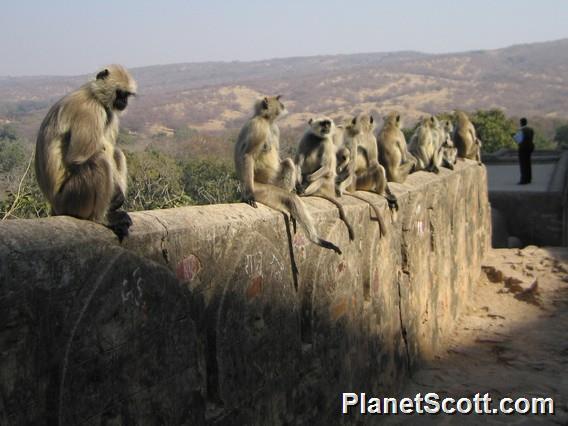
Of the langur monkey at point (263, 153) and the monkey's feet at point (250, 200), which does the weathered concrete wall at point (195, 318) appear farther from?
the langur monkey at point (263, 153)

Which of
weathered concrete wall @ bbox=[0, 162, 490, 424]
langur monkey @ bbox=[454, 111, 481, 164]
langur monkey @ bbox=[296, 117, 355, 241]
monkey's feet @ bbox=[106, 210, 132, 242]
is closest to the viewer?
weathered concrete wall @ bbox=[0, 162, 490, 424]

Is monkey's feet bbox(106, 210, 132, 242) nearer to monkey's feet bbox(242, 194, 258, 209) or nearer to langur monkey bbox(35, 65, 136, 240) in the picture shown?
langur monkey bbox(35, 65, 136, 240)

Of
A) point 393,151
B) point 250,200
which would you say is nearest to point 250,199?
point 250,200

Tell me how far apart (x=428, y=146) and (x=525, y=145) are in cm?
684

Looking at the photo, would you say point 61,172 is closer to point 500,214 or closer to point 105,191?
point 105,191

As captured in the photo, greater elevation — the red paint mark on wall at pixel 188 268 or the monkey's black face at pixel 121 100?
the monkey's black face at pixel 121 100

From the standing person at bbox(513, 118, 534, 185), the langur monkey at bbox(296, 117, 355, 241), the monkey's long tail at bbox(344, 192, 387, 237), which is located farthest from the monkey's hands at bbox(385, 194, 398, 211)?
the standing person at bbox(513, 118, 534, 185)

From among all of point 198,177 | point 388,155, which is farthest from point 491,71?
point 388,155

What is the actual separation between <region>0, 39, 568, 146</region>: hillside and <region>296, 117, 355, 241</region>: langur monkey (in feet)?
122

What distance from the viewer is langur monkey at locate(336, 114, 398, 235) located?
6383 mm

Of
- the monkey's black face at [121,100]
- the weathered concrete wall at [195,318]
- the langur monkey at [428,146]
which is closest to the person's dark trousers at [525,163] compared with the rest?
the langur monkey at [428,146]

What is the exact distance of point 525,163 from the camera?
16219 mm

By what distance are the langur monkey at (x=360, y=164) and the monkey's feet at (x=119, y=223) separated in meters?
3.09

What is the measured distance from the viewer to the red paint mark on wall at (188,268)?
3.18 metres
